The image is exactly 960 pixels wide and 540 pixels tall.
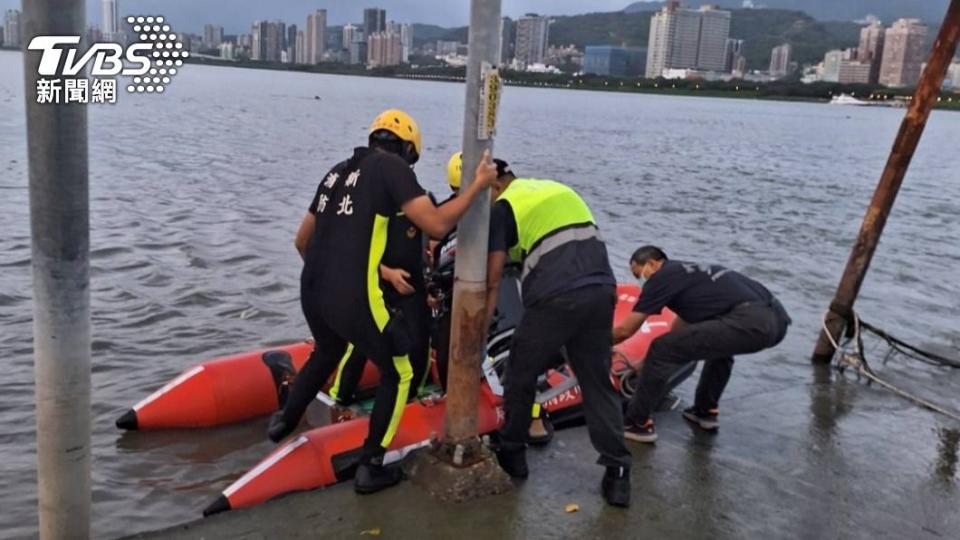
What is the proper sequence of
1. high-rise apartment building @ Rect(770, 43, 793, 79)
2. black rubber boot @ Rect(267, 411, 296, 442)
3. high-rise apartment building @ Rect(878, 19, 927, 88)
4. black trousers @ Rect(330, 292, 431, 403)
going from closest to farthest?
1. black trousers @ Rect(330, 292, 431, 403)
2. black rubber boot @ Rect(267, 411, 296, 442)
3. high-rise apartment building @ Rect(878, 19, 927, 88)
4. high-rise apartment building @ Rect(770, 43, 793, 79)

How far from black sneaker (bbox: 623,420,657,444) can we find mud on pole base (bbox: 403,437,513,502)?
48.8 inches

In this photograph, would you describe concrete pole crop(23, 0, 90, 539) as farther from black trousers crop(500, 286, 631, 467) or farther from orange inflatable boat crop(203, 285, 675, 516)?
black trousers crop(500, 286, 631, 467)

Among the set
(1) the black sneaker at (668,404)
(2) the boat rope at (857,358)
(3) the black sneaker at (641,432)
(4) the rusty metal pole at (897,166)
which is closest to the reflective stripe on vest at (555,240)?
(3) the black sneaker at (641,432)

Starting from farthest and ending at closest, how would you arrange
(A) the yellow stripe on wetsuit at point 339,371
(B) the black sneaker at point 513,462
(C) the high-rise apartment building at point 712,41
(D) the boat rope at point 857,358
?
(C) the high-rise apartment building at point 712,41, (D) the boat rope at point 857,358, (A) the yellow stripe on wetsuit at point 339,371, (B) the black sneaker at point 513,462

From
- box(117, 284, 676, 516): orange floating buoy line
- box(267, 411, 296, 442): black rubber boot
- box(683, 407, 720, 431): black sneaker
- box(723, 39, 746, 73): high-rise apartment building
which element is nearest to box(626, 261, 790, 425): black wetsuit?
box(117, 284, 676, 516): orange floating buoy line

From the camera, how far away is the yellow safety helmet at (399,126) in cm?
490

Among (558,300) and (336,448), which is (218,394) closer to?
(336,448)

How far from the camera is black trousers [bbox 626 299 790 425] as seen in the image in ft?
19.6

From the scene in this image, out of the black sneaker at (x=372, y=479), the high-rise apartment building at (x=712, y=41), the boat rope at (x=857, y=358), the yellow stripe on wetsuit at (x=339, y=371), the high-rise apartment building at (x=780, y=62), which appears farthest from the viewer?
the high-rise apartment building at (x=712, y=41)

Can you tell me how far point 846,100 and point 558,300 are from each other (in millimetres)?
161625

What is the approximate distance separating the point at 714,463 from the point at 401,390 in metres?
2.19

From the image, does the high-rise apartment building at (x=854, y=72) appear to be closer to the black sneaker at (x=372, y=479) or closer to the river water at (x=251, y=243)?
the river water at (x=251, y=243)

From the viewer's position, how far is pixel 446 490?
192 inches

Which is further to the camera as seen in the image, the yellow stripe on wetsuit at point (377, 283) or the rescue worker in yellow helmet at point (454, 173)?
the rescue worker in yellow helmet at point (454, 173)
